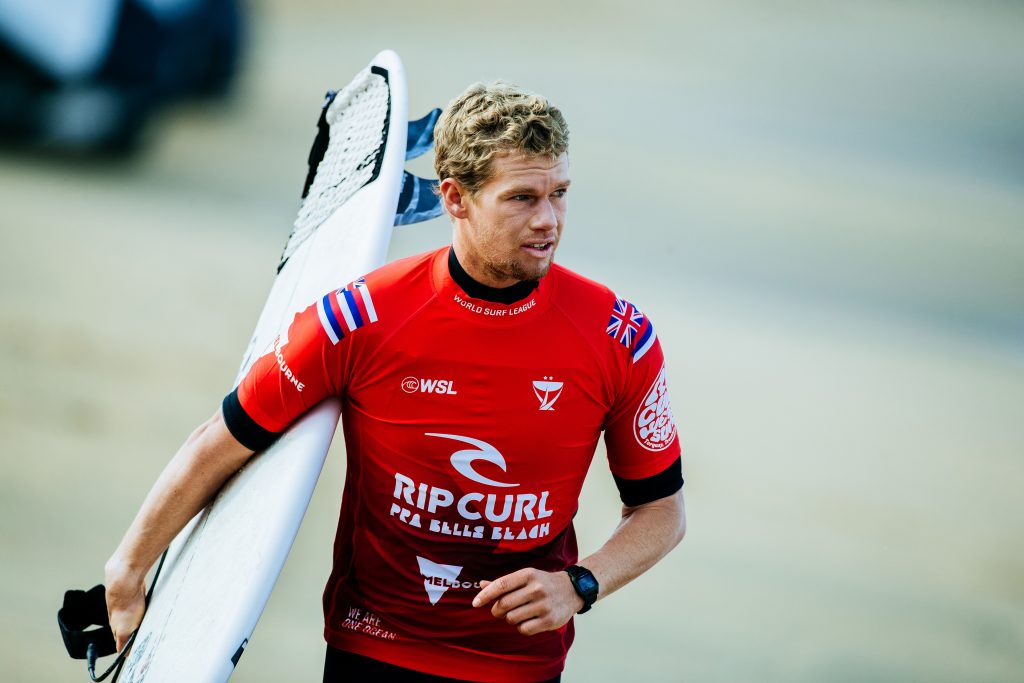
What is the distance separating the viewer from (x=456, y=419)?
2127 millimetres

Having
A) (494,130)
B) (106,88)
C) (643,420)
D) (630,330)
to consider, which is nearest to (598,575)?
(643,420)

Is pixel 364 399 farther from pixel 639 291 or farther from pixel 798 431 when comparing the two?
pixel 639 291

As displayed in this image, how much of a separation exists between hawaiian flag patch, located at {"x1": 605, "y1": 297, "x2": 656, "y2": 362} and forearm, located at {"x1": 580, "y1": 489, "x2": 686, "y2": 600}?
0.30 meters

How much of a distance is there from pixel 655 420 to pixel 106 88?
23.6 feet

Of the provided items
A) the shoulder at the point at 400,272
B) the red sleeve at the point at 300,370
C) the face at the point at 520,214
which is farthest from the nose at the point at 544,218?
the red sleeve at the point at 300,370

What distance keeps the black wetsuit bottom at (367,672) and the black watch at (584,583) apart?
0.95ft

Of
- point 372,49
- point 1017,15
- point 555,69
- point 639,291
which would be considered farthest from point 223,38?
point 1017,15

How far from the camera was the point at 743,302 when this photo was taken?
22.3 feet

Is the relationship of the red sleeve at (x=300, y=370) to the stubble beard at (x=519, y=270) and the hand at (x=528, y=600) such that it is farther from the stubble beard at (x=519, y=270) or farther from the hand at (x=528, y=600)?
the hand at (x=528, y=600)

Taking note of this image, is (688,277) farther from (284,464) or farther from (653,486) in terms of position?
(284,464)

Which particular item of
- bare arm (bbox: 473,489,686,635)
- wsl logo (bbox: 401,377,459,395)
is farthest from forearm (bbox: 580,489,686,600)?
wsl logo (bbox: 401,377,459,395)

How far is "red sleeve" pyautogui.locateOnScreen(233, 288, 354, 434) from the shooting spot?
6.83 ft

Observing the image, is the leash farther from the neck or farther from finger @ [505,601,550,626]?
the neck

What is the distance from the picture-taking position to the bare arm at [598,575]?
1993 mm
